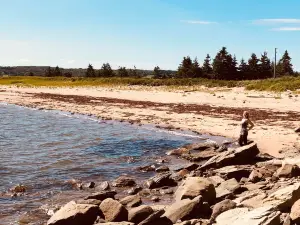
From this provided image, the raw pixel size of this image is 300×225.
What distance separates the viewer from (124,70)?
461 feet

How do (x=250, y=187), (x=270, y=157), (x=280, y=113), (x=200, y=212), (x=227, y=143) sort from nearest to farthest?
(x=200, y=212)
(x=250, y=187)
(x=270, y=157)
(x=227, y=143)
(x=280, y=113)

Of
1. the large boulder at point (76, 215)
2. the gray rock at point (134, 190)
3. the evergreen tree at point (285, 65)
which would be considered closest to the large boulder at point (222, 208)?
the large boulder at point (76, 215)

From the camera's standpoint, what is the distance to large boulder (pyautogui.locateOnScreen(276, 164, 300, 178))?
560 inches

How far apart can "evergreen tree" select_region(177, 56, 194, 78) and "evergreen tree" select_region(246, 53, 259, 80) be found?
53.8ft

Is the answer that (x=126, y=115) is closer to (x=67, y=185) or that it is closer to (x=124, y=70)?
(x=67, y=185)

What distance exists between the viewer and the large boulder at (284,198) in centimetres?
998

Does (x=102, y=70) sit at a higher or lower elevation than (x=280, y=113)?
higher

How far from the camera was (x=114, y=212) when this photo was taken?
11.3 metres

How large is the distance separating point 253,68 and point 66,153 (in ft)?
303

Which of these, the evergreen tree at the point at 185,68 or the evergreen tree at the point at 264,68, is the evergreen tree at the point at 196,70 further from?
the evergreen tree at the point at 264,68

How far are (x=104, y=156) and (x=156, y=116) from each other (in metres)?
16.5

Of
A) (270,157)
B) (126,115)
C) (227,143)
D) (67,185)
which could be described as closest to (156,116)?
(126,115)

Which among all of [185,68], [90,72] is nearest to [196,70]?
[185,68]

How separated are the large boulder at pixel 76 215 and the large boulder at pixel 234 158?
758 cm
